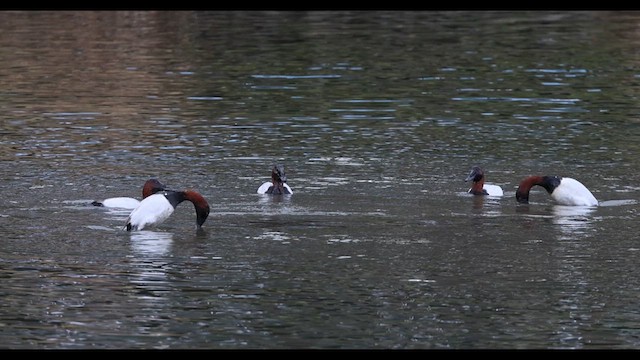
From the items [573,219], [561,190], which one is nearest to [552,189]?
[561,190]

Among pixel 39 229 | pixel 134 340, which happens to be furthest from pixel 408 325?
pixel 39 229

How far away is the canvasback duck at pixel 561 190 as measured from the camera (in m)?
16.7

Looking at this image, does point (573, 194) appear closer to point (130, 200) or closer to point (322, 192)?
point (322, 192)

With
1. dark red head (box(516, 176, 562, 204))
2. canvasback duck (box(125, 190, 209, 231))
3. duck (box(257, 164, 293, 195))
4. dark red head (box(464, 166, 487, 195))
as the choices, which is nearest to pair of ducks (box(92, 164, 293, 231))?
canvasback duck (box(125, 190, 209, 231))

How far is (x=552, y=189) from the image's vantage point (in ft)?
55.9

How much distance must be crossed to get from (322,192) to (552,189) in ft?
7.84

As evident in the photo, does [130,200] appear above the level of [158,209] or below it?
below

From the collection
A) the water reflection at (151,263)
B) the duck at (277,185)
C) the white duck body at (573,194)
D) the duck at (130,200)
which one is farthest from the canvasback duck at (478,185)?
the water reflection at (151,263)

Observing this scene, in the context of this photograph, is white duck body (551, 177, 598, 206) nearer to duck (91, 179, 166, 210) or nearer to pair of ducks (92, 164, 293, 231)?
pair of ducks (92, 164, 293, 231)

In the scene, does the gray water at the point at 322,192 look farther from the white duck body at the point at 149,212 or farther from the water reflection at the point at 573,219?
the white duck body at the point at 149,212

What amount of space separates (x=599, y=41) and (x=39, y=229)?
19227 millimetres

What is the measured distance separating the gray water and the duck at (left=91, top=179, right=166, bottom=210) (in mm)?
330

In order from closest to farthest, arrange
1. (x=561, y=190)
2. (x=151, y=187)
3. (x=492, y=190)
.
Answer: (x=151, y=187) → (x=561, y=190) → (x=492, y=190)

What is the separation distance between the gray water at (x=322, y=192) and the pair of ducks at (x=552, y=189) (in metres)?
0.13
